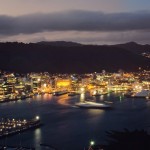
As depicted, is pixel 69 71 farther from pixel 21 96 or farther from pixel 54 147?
pixel 54 147

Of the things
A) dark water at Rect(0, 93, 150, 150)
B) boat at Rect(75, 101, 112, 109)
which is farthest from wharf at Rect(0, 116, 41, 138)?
boat at Rect(75, 101, 112, 109)

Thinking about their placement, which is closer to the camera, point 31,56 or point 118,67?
point 31,56

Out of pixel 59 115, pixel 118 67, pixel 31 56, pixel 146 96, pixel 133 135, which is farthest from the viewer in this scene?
pixel 118 67

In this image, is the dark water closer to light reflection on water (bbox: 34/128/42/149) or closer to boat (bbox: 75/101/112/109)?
light reflection on water (bbox: 34/128/42/149)

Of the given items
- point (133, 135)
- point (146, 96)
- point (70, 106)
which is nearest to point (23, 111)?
point (70, 106)

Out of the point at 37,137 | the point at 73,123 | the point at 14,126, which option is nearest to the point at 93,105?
the point at 73,123

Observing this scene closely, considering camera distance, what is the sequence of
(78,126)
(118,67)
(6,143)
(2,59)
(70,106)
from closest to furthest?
1. (6,143)
2. (78,126)
3. (70,106)
4. (2,59)
5. (118,67)

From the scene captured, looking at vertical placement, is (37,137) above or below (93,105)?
below

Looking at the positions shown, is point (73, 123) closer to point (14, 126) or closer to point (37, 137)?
point (14, 126)
